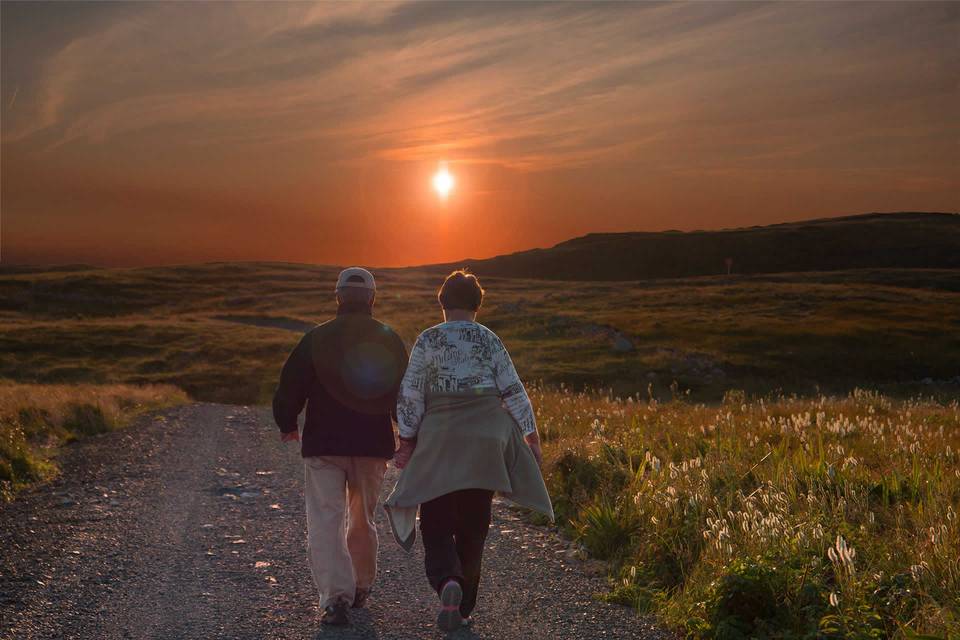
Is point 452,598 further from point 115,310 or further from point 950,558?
point 115,310

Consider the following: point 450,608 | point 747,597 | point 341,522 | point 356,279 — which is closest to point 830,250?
point 356,279

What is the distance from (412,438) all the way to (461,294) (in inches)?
44.5

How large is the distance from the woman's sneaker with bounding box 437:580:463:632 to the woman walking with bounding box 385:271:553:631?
5 cm

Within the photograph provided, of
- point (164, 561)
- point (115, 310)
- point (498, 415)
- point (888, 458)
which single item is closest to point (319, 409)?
point (498, 415)

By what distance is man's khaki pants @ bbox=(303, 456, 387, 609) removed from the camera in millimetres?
6062

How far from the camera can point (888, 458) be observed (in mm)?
8461

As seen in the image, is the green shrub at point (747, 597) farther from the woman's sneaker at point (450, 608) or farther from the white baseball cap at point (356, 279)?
the white baseball cap at point (356, 279)

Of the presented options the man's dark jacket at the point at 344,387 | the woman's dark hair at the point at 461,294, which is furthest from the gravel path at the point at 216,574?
the woman's dark hair at the point at 461,294

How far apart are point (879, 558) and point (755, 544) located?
0.79m

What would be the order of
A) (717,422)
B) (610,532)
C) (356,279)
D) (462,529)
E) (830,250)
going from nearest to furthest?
(462,529), (356,279), (610,532), (717,422), (830,250)

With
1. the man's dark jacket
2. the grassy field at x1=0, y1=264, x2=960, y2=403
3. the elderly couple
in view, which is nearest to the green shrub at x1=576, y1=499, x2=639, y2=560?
the elderly couple

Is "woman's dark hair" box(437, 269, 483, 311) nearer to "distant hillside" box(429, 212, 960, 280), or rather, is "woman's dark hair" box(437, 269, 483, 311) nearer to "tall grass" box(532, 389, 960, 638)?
"tall grass" box(532, 389, 960, 638)

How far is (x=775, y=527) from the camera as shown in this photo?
223 inches

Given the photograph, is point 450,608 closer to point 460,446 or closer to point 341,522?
point 460,446
